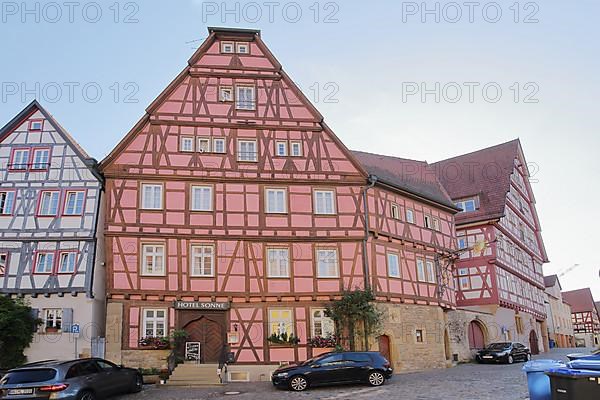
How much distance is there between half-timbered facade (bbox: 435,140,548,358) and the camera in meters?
35.7

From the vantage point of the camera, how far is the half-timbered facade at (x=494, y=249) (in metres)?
35.7

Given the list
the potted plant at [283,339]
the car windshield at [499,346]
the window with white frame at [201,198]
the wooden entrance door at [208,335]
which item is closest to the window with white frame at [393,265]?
the potted plant at [283,339]

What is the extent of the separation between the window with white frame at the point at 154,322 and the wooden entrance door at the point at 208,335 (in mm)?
861

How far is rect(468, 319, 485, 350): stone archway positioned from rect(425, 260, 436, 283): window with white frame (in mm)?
7376

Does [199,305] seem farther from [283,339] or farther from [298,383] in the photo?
[298,383]

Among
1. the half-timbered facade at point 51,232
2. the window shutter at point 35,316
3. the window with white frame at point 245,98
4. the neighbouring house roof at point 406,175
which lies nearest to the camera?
the window shutter at point 35,316

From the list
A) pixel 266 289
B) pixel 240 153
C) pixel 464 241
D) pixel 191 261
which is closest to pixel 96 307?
pixel 191 261

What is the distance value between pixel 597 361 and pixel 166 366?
1579 cm

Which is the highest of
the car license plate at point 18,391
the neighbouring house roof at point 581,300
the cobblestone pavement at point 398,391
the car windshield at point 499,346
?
the neighbouring house roof at point 581,300

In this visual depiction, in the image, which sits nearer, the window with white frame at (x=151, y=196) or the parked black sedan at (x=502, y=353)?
the window with white frame at (x=151, y=196)

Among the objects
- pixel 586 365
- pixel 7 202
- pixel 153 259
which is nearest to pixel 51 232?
pixel 7 202

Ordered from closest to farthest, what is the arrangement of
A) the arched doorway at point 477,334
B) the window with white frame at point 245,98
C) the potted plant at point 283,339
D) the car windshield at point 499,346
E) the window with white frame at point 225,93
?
the potted plant at point 283,339 → the window with white frame at point 225,93 → the window with white frame at point 245,98 → the car windshield at point 499,346 → the arched doorway at point 477,334

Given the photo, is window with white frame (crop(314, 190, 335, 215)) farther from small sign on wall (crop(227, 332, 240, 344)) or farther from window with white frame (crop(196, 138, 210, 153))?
small sign on wall (crop(227, 332, 240, 344))

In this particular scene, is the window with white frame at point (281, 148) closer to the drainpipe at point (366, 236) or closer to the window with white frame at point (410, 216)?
the drainpipe at point (366, 236)
